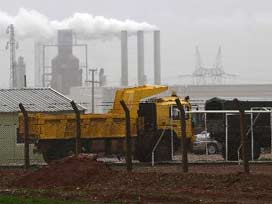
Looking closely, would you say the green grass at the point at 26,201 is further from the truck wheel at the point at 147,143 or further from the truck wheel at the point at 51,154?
the truck wheel at the point at 147,143

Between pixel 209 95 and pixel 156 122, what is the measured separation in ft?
285

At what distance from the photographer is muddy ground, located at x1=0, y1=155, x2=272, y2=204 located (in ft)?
42.2

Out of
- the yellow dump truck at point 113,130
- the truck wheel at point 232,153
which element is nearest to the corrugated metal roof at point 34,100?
the yellow dump truck at point 113,130

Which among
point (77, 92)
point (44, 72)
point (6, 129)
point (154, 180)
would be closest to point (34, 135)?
point (6, 129)

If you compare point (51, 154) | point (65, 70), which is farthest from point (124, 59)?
point (51, 154)

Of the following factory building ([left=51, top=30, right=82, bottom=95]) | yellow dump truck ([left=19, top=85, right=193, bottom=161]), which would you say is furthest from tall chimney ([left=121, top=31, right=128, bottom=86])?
yellow dump truck ([left=19, top=85, right=193, bottom=161])

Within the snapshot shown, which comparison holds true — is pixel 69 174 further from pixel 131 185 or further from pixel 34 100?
pixel 34 100

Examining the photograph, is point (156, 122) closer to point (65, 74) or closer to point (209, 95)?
point (209, 95)

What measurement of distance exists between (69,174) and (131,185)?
6.27ft

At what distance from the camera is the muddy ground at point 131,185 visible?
12.9m

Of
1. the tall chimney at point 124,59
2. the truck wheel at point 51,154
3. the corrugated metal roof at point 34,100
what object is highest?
the tall chimney at point 124,59

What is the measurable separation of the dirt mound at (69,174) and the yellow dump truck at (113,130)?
412 inches

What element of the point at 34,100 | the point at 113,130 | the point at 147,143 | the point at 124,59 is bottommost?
the point at 147,143

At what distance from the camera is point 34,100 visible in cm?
3969
